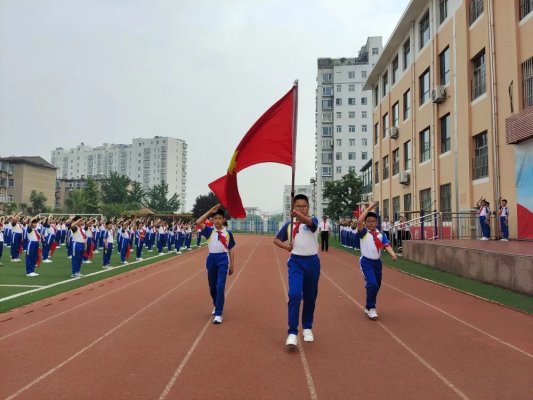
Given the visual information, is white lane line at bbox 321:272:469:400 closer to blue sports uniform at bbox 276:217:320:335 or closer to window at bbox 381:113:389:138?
blue sports uniform at bbox 276:217:320:335

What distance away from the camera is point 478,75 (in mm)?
16891

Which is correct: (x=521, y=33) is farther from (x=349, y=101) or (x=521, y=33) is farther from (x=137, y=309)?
(x=349, y=101)

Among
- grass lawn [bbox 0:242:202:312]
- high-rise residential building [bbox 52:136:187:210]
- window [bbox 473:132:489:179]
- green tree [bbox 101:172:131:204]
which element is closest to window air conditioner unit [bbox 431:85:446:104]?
window [bbox 473:132:489:179]

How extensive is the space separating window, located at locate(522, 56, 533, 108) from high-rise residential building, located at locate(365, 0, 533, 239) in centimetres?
3

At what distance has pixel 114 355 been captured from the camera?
484cm

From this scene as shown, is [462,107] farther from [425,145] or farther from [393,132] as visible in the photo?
[393,132]

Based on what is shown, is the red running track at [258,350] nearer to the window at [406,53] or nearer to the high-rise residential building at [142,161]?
the window at [406,53]

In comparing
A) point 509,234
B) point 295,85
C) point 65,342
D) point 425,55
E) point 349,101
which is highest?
point 349,101

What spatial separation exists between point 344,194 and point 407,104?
18973mm

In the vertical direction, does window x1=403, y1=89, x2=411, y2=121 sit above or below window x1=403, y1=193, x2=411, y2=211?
above

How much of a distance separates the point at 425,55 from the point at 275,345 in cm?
2074

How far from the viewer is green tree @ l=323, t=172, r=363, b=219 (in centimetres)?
4300

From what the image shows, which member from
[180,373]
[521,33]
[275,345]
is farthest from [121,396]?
[521,33]

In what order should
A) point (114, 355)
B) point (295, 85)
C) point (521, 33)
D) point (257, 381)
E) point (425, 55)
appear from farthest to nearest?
point (425, 55)
point (521, 33)
point (295, 85)
point (114, 355)
point (257, 381)
